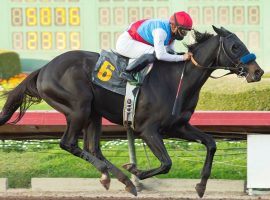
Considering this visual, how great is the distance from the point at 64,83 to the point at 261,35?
9.11 m

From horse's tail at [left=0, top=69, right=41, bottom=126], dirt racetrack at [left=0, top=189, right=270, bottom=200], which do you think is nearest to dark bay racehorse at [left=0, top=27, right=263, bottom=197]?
horse's tail at [left=0, top=69, right=41, bottom=126]

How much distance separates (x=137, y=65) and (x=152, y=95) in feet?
0.83

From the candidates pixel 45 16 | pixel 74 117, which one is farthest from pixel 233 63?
pixel 45 16

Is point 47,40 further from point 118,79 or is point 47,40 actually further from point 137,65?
point 137,65

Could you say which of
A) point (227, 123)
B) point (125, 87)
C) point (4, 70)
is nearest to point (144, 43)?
point (125, 87)

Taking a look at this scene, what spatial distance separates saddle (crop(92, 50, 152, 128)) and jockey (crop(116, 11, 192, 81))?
5 centimetres

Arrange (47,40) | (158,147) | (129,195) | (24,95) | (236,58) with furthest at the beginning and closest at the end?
(47,40), (129,195), (24,95), (236,58), (158,147)

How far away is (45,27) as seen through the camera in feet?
56.6

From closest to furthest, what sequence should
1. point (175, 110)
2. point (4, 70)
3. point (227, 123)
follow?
point (175, 110) < point (227, 123) < point (4, 70)

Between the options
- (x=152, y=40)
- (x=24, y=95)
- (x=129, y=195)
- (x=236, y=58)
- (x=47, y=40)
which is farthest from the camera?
(x=47, y=40)

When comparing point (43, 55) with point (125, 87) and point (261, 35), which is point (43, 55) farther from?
point (125, 87)

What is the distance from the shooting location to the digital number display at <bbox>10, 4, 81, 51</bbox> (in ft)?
56.3

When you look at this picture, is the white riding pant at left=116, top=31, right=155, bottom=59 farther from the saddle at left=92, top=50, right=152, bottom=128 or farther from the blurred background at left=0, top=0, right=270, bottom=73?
the blurred background at left=0, top=0, right=270, bottom=73

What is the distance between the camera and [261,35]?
17281mm
